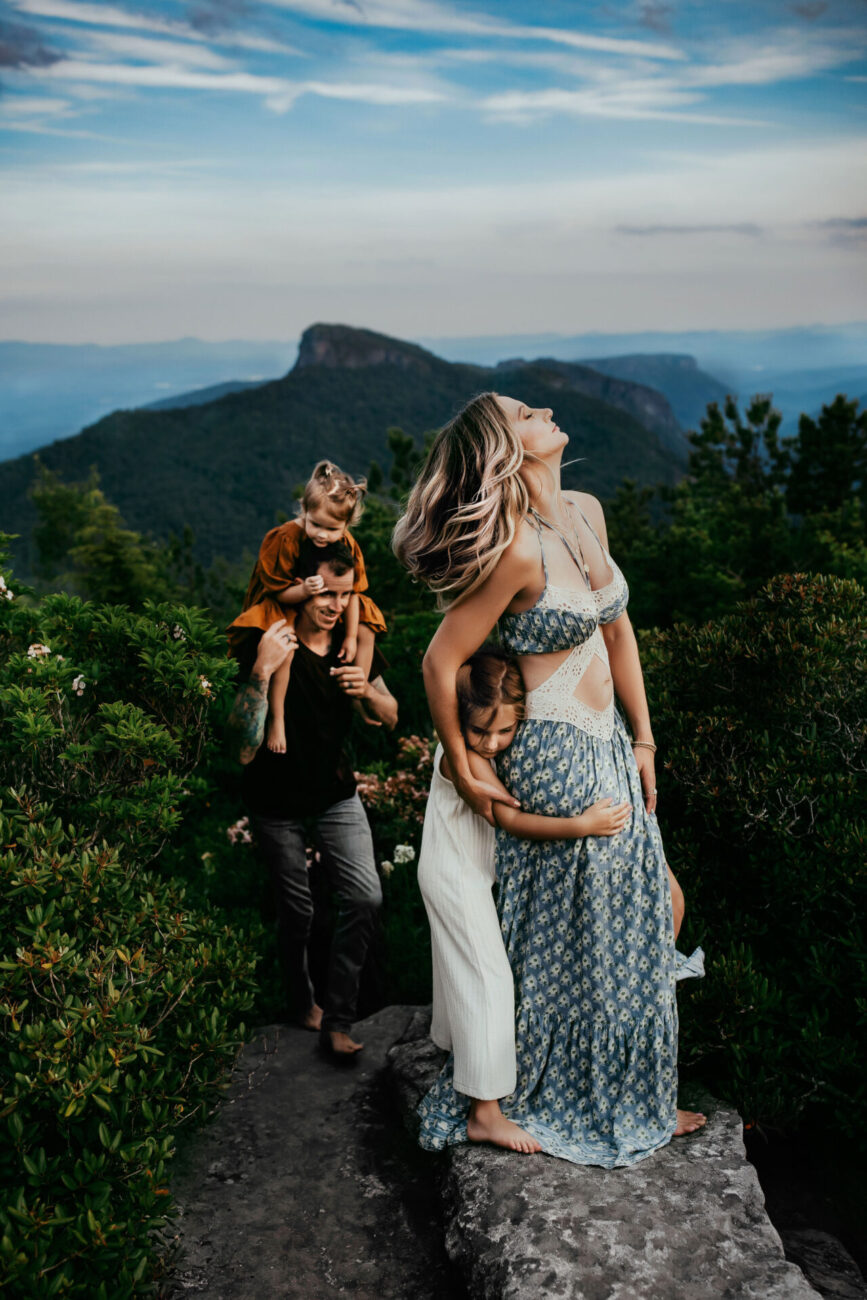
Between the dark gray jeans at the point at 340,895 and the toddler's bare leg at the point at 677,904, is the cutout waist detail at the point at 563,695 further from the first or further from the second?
the dark gray jeans at the point at 340,895

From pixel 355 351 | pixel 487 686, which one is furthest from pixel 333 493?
pixel 355 351

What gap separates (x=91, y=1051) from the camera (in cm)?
243

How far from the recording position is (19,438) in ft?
269

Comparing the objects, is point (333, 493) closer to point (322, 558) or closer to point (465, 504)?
point (322, 558)

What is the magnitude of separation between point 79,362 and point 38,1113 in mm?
127377

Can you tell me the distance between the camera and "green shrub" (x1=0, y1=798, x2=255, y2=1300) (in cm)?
225

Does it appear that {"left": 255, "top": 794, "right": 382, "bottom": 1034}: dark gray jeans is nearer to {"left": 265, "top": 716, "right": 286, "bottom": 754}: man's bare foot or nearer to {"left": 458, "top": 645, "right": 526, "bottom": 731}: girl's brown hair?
{"left": 265, "top": 716, "right": 286, "bottom": 754}: man's bare foot

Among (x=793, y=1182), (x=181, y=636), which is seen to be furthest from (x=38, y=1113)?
(x=793, y=1182)

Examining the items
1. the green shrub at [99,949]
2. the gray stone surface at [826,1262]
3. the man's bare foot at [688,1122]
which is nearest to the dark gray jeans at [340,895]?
the green shrub at [99,949]

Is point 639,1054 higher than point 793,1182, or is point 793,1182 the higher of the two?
point 639,1054

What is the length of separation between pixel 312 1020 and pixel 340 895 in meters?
0.57

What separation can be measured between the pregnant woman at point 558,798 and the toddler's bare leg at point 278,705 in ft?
3.74

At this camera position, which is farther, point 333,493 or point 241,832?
point 241,832

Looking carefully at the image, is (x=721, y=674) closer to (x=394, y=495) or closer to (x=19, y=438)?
(x=394, y=495)
